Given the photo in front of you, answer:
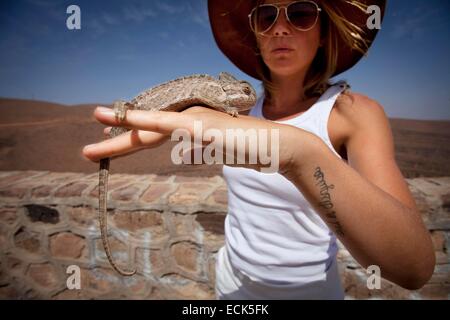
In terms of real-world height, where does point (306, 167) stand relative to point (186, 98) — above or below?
below

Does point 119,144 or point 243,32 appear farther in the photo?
point 243,32

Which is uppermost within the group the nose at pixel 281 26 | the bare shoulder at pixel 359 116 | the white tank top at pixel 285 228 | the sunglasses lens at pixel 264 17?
the sunglasses lens at pixel 264 17

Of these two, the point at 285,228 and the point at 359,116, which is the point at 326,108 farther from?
the point at 285,228

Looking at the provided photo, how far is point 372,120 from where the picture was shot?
1296mm

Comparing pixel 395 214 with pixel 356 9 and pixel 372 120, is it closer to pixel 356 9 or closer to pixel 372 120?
pixel 372 120

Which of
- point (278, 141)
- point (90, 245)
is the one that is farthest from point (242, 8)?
point (90, 245)

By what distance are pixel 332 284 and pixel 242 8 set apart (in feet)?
6.38

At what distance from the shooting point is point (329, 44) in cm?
171

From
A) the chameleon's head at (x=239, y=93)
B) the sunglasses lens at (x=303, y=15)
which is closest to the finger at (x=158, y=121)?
the sunglasses lens at (x=303, y=15)

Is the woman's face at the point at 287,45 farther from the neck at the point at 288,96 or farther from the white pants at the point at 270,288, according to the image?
the white pants at the point at 270,288

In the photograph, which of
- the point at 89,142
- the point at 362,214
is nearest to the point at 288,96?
the point at 362,214

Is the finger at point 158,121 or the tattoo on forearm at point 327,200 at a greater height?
the finger at point 158,121

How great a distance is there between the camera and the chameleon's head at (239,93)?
6.82ft

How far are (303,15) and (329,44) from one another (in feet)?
0.92
